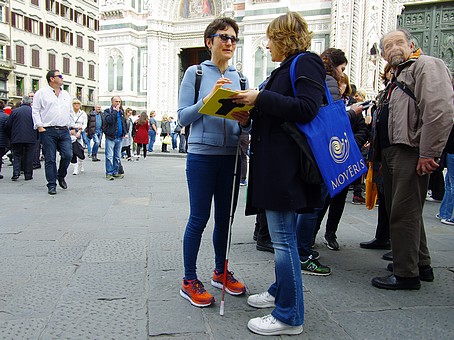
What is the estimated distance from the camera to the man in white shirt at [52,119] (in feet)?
21.7

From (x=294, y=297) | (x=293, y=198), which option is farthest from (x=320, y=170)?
(x=294, y=297)

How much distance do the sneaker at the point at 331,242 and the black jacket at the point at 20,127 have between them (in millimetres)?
6806

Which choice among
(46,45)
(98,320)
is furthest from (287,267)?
(46,45)

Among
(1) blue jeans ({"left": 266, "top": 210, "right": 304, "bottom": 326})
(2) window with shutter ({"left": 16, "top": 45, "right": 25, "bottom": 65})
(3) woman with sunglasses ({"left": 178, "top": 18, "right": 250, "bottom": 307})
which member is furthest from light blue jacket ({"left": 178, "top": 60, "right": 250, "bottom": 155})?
(2) window with shutter ({"left": 16, "top": 45, "right": 25, "bottom": 65})

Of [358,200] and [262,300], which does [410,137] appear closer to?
[262,300]

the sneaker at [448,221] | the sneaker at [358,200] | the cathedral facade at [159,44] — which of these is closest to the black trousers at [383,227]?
the sneaker at [448,221]

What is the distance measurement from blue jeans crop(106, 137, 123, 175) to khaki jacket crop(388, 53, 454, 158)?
22.0 ft

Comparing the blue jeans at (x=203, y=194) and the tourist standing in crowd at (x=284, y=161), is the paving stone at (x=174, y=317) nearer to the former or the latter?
the blue jeans at (x=203, y=194)

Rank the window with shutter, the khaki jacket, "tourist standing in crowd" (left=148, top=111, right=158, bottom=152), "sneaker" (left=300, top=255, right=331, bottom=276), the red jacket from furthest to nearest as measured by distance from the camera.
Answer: the window with shutter < "tourist standing in crowd" (left=148, top=111, right=158, bottom=152) < the red jacket < "sneaker" (left=300, top=255, right=331, bottom=276) < the khaki jacket

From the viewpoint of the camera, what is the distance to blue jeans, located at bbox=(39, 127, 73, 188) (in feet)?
21.9

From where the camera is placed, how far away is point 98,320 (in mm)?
2428

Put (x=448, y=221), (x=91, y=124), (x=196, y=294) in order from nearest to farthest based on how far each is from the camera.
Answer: (x=196, y=294)
(x=448, y=221)
(x=91, y=124)

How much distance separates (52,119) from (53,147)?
1.51 feet

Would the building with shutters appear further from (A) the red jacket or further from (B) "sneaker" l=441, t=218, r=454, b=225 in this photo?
(B) "sneaker" l=441, t=218, r=454, b=225
